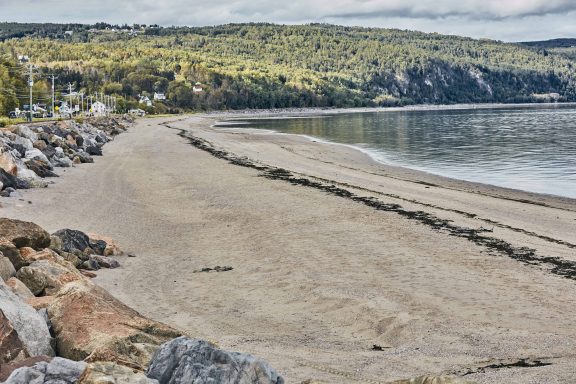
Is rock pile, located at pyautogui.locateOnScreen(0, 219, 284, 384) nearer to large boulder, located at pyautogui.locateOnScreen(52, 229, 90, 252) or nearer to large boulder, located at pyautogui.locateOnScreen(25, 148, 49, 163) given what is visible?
large boulder, located at pyautogui.locateOnScreen(52, 229, 90, 252)

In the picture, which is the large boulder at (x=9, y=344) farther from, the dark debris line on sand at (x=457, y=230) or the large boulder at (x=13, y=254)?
the dark debris line on sand at (x=457, y=230)

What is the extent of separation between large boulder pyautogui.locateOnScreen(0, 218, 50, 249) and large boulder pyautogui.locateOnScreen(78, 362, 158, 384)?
6.62m

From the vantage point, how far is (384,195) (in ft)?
86.2

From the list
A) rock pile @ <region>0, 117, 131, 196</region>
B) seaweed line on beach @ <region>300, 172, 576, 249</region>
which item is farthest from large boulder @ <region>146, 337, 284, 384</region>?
rock pile @ <region>0, 117, 131, 196</region>

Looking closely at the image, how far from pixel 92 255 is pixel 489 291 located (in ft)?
26.2

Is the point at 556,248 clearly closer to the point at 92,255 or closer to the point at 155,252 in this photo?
the point at 155,252

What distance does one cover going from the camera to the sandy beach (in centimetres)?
913

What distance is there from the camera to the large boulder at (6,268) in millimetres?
9914

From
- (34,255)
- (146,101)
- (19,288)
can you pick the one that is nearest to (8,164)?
(34,255)

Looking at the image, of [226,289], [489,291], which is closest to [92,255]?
[226,289]

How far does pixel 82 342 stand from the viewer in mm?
7609

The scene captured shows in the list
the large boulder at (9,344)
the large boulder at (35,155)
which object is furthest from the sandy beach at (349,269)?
the large boulder at (35,155)

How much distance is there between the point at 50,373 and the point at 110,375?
1.90ft

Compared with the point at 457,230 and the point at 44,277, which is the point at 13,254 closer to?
the point at 44,277
